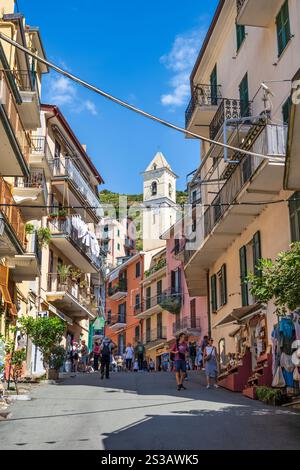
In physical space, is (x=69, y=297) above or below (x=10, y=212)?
below

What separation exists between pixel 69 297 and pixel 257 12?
70.2 feet

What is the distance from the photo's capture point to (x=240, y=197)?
68.1 feet

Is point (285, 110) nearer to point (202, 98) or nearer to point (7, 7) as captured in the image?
point (202, 98)

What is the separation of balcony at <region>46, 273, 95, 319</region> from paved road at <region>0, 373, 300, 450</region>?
17.5 m

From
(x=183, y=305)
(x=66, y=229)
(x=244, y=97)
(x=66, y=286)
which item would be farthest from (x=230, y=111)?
(x=183, y=305)

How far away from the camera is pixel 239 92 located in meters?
25.5

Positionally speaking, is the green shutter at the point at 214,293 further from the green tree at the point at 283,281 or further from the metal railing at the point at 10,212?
the green tree at the point at 283,281

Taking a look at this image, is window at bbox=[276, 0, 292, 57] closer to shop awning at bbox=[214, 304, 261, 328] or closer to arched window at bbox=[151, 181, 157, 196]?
shop awning at bbox=[214, 304, 261, 328]

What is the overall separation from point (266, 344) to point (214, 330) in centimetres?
960

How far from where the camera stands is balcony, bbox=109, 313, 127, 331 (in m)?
70.1

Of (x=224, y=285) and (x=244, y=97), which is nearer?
(x=244, y=97)

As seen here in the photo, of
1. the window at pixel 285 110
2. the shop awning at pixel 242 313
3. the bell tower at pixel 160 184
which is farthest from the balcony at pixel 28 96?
the bell tower at pixel 160 184

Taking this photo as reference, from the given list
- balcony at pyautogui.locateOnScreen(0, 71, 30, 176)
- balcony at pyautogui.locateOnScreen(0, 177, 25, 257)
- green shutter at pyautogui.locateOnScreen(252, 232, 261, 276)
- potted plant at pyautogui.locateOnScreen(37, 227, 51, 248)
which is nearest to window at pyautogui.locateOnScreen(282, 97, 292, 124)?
green shutter at pyautogui.locateOnScreen(252, 232, 261, 276)
